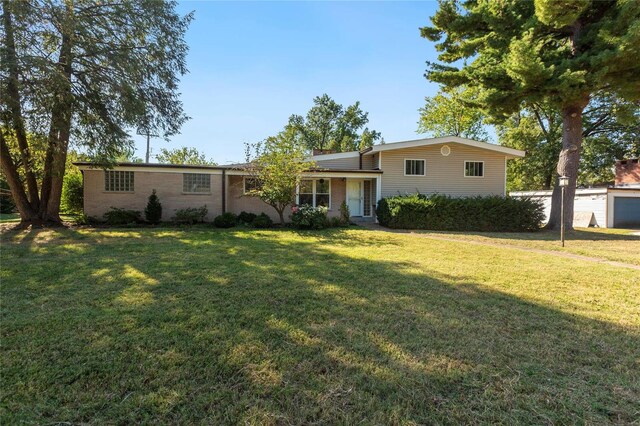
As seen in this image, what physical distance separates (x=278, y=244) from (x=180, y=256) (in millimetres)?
2840

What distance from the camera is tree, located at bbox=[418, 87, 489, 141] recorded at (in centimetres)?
3158

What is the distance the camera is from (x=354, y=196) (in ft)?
58.8

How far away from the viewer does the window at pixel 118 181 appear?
14.8m

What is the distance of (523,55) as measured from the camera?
11695 millimetres

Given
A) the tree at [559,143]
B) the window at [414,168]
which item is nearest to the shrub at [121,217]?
the window at [414,168]

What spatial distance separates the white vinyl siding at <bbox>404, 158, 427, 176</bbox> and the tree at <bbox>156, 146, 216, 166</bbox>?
28419 mm

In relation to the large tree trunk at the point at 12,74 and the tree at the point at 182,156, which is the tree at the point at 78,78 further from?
the tree at the point at 182,156

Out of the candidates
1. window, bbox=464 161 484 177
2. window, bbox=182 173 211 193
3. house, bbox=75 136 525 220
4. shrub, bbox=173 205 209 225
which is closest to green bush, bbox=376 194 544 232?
house, bbox=75 136 525 220

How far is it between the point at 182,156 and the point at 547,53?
36.9 metres

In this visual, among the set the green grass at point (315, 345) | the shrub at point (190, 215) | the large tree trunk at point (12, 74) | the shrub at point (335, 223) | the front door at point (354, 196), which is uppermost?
the large tree trunk at point (12, 74)

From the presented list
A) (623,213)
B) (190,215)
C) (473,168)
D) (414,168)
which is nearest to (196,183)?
(190,215)

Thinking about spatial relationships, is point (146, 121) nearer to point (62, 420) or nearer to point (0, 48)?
point (0, 48)

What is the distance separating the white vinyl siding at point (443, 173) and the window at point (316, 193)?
2.85 metres

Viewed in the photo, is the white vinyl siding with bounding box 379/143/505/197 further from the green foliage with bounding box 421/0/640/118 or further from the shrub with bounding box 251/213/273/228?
the shrub with bounding box 251/213/273/228
